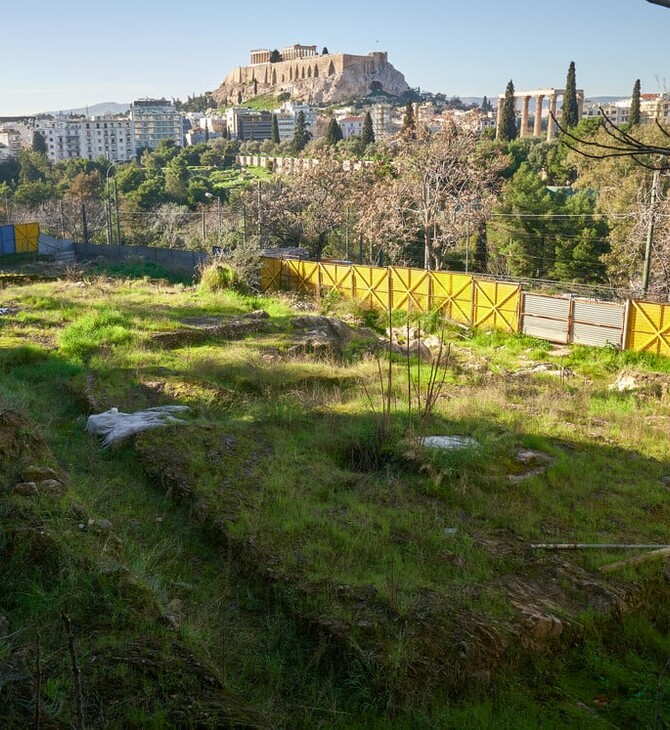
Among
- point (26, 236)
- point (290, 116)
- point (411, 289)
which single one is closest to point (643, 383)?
point (411, 289)

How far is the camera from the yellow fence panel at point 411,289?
78.6 feet

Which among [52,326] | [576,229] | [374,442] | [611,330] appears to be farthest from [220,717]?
[576,229]

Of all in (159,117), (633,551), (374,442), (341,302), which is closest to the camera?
(633,551)

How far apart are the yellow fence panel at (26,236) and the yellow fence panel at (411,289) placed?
66.8 ft

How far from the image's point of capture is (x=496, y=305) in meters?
21.9

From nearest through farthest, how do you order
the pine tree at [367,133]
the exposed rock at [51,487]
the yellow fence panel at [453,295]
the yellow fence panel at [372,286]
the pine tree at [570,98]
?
the exposed rock at [51,487], the yellow fence panel at [453,295], the yellow fence panel at [372,286], the pine tree at [570,98], the pine tree at [367,133]

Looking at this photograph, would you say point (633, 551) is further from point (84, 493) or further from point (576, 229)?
point (576, 229)

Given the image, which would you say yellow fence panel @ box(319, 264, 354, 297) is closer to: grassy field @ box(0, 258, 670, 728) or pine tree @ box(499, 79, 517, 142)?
grassy field @ box(0, 258, 670, 728)

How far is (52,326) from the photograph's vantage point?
53.0 feet

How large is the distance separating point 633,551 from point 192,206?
57833mm

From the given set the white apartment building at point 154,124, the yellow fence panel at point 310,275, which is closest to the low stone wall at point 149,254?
the yellow fence panel at point 310,275

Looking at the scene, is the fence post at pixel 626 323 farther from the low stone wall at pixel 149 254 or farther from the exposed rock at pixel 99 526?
the low stone wall at pixel 149 254

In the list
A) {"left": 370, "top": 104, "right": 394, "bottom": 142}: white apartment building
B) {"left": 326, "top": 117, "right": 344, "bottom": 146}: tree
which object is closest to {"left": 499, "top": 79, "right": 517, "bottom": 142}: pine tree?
{"left": 326, "top": 117, "right": 344, "bottom": 146}: tree

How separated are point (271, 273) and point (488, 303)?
9820 mm
